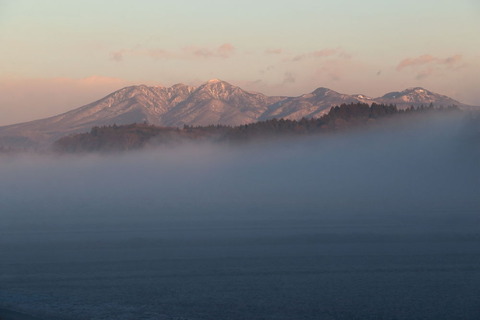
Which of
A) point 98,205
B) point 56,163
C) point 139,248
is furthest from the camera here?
point 56,163

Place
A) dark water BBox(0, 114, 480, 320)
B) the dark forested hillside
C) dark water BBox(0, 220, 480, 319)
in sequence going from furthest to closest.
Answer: the dark forested hillside
dark water BBox(0, 114, 480, 320)
dark water BBox(0, 220, 480, 319)

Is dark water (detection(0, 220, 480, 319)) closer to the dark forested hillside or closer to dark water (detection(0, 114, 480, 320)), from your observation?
dark water (detection(0, 114, 480, 320))

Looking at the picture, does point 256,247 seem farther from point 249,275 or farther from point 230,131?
point 230,131

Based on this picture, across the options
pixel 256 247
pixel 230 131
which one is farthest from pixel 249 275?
pixel 230 131

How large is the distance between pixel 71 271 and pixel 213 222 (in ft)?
87.9

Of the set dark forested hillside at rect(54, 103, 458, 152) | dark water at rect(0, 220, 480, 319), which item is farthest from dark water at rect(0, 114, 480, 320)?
dark forested hillside at rect(54, 103, 458, 152)

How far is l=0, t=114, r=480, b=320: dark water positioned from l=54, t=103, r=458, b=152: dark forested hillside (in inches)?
1534

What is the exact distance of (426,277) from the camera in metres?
32.2

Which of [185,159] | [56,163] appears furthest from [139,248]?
[56,163]

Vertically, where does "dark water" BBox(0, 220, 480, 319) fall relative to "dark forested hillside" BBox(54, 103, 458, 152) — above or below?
below

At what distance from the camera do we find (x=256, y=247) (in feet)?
140

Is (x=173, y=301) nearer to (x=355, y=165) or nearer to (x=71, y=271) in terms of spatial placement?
(x=71, y=271)

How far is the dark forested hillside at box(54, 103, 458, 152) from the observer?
525ft

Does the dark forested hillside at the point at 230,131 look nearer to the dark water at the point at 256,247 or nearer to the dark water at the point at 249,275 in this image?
the dark water at the point at 256,247
